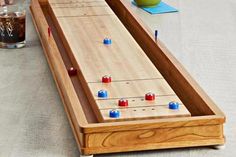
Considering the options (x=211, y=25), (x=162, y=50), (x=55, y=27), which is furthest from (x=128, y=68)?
(x=211, y=25)

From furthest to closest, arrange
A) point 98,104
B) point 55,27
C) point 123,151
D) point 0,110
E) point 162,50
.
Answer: point 55,27 → point 162,50 → point 0,110 → point 98,104 → point 123,151

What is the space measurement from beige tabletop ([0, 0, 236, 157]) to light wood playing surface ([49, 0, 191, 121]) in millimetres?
131

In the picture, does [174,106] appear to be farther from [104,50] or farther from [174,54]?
[174,54]

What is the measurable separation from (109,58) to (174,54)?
16.8 inches

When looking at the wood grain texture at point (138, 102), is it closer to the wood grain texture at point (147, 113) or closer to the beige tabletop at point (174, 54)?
the wood grain texture at point (147, 113)

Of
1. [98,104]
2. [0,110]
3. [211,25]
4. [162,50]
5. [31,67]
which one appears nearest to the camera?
[98,104]

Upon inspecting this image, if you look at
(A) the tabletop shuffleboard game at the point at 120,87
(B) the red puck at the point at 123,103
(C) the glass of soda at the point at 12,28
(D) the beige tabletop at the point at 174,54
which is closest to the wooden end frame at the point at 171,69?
(A) the tabletop shuffleboard game at the point at 120,87

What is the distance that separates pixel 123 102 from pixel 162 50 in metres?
0.51

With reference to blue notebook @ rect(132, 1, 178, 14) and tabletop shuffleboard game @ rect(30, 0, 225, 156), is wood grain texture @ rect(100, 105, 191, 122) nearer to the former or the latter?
tabletop shuffleboard game @ rect(30, 0, 225, 156)

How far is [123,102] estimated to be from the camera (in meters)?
1.95

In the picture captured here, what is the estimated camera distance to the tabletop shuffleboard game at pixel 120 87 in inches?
72.5

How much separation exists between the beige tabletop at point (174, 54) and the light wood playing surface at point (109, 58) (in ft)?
0.43

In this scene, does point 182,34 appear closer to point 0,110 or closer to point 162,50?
point 162,50

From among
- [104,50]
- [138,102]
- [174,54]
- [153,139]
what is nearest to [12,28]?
[104,50]
